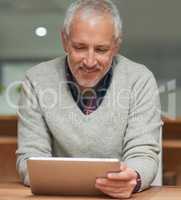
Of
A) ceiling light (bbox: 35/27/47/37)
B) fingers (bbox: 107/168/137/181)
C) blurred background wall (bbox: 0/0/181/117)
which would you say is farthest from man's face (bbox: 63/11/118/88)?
ceiling light (bbox: 35/27/47/37)

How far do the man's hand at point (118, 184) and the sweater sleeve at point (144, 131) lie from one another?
0.37 ft

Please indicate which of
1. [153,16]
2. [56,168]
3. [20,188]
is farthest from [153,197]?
[153,16]

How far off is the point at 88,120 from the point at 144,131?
185 millimetres

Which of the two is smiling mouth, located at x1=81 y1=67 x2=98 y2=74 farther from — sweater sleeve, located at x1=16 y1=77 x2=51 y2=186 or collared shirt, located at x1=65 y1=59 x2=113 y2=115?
sweater sleeve, located at x1=16 y1=77 x2=51 y2=186

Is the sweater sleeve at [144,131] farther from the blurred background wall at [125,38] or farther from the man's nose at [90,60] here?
the blurred background wall at [125,38]

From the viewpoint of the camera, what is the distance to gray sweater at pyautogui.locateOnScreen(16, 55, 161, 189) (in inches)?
59.0

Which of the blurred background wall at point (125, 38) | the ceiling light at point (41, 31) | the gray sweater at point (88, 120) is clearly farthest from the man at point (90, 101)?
the ceiling light at point (41, 31)

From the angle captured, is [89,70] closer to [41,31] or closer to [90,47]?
[90,47]

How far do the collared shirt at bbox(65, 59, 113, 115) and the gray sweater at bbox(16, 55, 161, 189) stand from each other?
Result: 0.06ft

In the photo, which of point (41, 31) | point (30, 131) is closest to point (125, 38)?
point (41, 31)

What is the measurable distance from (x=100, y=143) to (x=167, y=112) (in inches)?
41.2

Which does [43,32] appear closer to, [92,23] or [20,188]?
[92,23]

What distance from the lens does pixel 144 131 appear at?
1461 millimetres

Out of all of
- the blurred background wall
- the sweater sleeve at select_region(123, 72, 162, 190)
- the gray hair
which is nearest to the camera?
the sweater sleeve at select_region(123, 72, 162, 190)
